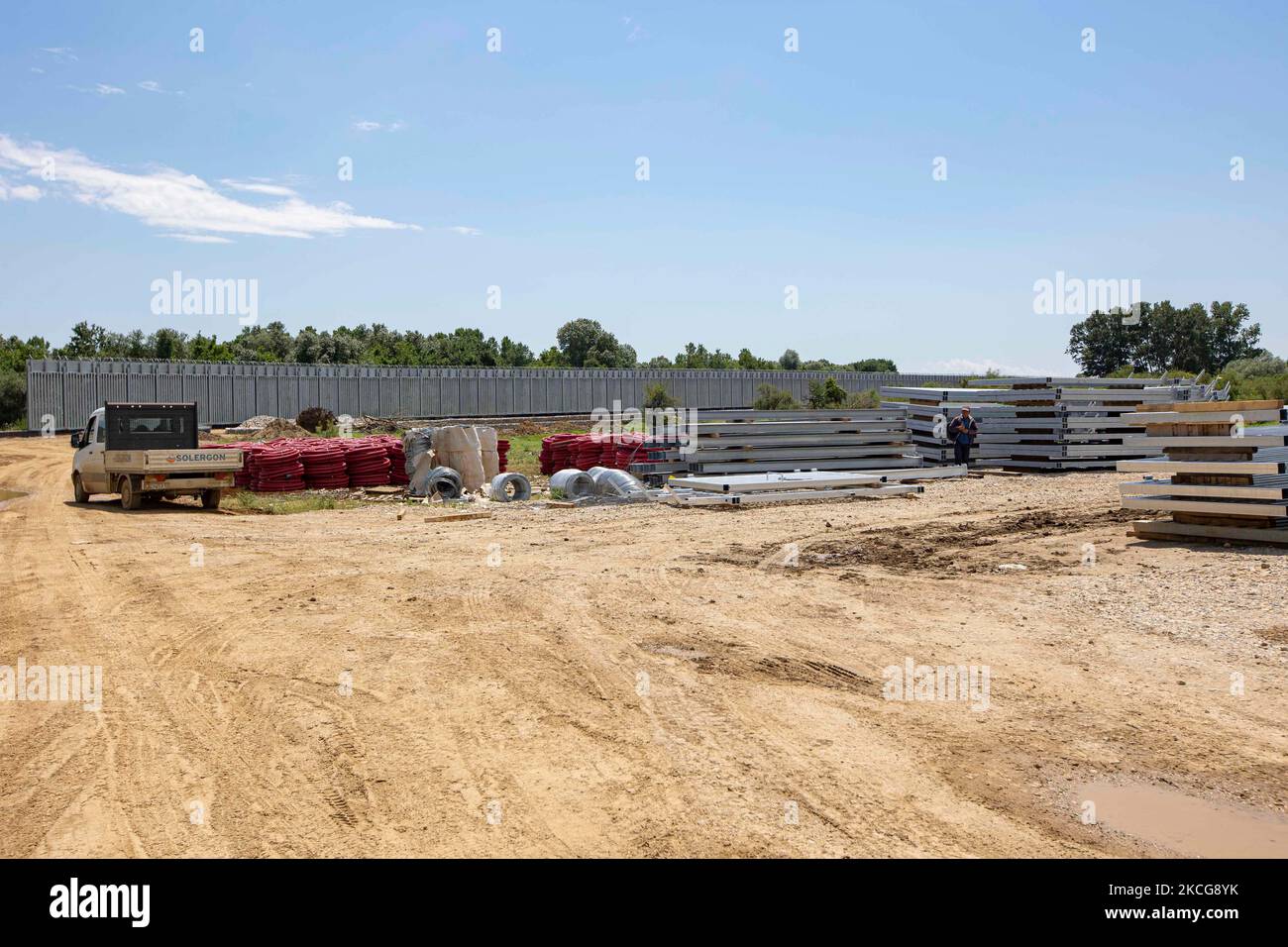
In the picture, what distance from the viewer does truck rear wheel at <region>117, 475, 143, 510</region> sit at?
21.0 metres

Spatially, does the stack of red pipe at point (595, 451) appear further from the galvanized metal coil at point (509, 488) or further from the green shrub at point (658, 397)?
the green shrub at point (658, 397)

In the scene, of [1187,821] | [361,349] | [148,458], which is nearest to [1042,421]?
[148,458]

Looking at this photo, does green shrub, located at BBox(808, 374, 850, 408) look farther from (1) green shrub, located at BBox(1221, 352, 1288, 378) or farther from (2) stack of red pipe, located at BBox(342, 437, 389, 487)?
(2) stack of red pipe, located at BBox(342, 437, 389, 487)

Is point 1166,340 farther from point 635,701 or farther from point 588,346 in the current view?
point 635,701

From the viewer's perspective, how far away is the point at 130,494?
21.1 metres

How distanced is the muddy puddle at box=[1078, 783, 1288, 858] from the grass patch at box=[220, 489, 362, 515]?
18425mm

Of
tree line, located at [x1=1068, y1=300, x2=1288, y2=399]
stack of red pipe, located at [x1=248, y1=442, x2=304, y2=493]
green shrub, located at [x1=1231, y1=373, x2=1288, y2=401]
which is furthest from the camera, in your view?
tree line, located at [x1=1068, y1=300, x2=1288, y2=399]

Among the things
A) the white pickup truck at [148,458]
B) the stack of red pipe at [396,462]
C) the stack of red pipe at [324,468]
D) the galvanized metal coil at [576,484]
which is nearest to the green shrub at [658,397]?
the stack of red pipe at [396,462]

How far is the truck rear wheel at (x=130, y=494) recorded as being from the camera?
69.0 feet

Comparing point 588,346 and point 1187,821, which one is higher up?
point 588,346

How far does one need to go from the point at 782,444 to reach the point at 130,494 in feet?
47.8

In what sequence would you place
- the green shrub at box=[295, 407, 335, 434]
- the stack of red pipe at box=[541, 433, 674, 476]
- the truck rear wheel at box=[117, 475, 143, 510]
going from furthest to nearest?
the green shrub at box=[295, 407, 335, 434] < the stack of red pipe at box=[541, 433, 674, 476] < the truck rear wheel at box=[117, 475, 143, 510]

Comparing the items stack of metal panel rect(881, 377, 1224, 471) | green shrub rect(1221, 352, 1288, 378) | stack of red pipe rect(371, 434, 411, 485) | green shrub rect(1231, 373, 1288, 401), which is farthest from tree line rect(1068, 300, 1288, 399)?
stack of red pipe rect(371, 434, 411, 485)
